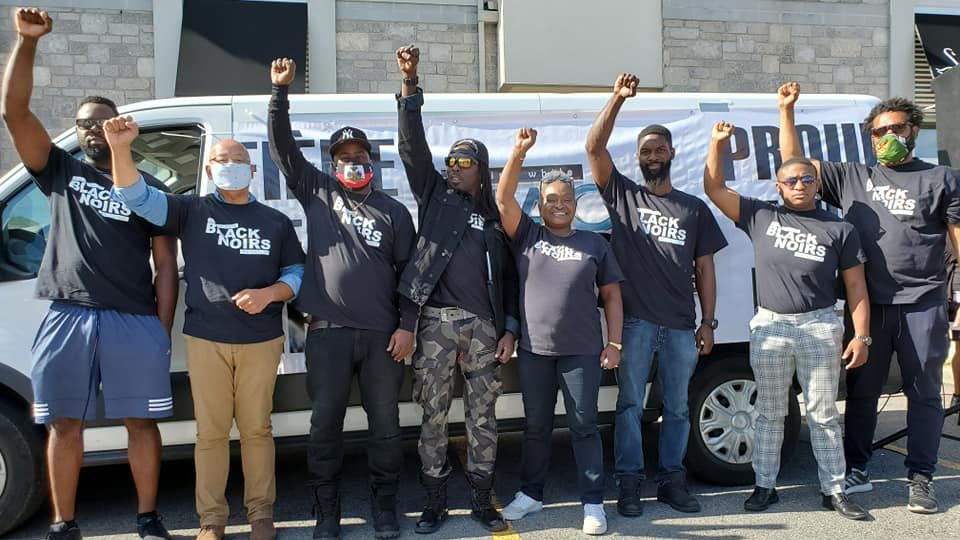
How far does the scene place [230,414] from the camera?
11.3 feet

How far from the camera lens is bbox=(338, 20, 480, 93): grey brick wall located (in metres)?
9.92

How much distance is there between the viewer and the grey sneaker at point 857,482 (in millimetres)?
4098

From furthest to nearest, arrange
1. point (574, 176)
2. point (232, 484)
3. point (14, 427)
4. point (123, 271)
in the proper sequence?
point (232, 484), point (574, 176), point (14, 427), point (123, 271)

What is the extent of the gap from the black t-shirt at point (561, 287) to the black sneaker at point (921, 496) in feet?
6.45

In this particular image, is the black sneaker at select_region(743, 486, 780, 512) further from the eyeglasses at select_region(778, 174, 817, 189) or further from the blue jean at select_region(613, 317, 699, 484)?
the eyeglasses at select_region(778, 174, 817, 189)

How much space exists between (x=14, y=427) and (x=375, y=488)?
1845 millimetres

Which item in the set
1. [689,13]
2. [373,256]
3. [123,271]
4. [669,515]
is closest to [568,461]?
[669,515]

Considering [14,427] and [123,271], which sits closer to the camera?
[123,271]

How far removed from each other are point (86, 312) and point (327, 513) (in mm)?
1507

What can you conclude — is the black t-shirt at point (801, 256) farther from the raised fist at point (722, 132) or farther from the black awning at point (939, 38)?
the black awning at point (939, 38)

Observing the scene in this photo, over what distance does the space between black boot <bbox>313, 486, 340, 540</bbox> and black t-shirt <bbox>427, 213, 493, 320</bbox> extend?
107 centimetres

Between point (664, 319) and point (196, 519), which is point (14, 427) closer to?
point (196, 519)

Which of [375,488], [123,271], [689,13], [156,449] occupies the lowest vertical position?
[375,488]

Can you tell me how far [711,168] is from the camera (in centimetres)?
385
